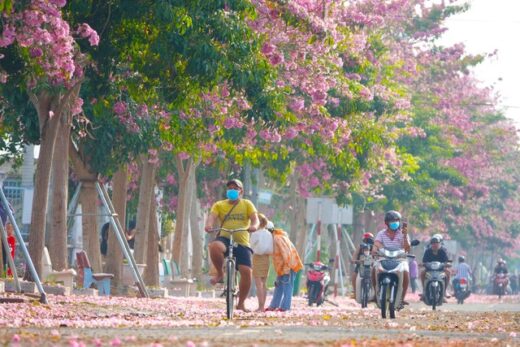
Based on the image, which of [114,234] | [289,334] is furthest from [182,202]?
[289,334]

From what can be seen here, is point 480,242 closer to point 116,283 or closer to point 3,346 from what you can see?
point 116,283

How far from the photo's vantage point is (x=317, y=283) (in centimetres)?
3575

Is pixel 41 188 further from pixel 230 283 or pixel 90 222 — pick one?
pixel 90 222

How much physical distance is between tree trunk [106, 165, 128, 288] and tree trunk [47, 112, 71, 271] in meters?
4.57

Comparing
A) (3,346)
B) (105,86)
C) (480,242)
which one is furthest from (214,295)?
(480,242)

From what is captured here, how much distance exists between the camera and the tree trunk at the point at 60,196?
88.2 ft

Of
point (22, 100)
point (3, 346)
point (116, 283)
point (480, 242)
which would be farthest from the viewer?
point (480, 242)

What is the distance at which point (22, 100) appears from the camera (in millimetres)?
26500

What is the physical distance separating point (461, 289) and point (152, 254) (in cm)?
1465

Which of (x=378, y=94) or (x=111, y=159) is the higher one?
(x=378, y=94)

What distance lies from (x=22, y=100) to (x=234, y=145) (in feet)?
28.1

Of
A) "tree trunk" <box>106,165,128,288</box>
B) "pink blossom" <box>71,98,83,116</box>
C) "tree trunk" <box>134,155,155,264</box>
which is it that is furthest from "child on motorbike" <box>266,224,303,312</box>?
"tree trunk" <box>134,155,155,264</box>

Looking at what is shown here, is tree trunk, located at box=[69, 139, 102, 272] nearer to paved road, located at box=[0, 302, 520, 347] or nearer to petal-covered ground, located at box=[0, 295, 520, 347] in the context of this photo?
petal-covered ground, located at box=[0, 295, 520, 347]

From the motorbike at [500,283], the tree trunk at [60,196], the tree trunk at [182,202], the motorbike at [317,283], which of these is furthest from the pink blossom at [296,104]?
the motorbike at [500,283]
